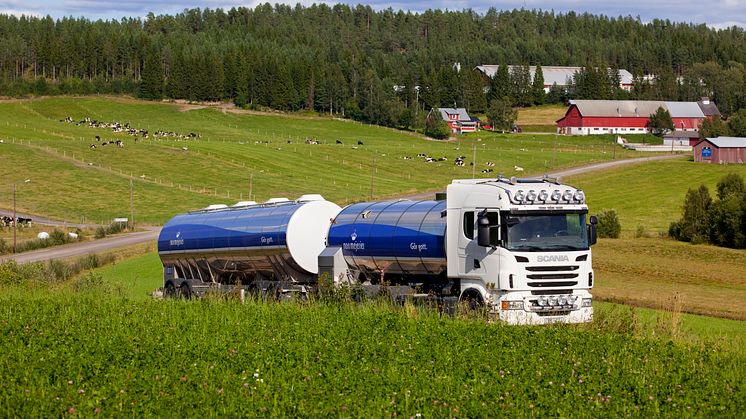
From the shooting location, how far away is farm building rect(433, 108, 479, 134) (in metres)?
192

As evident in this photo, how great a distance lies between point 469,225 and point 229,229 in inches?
473

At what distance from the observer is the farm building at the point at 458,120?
192375mm

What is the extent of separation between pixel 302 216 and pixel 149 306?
8.85m

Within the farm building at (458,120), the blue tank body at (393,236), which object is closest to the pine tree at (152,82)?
the farm building at (458,120)

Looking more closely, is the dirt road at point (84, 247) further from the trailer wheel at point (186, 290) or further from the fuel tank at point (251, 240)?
the trailer wheel at point (186, 290)

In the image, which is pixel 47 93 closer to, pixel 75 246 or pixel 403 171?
pixel 403 171

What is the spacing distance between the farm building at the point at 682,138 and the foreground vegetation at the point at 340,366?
522 ft

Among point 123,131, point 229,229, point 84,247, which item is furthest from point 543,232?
point 123,131

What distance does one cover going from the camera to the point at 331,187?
105250mm

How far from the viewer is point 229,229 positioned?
36.4 metres

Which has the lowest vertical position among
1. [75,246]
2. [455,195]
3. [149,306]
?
[75,246]

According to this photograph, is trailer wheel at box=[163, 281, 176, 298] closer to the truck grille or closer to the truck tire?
the truck tire

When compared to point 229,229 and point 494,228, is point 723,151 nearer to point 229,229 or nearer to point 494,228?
point 229,229

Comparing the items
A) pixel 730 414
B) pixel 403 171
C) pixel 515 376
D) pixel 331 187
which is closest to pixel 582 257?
pixel 515 376
